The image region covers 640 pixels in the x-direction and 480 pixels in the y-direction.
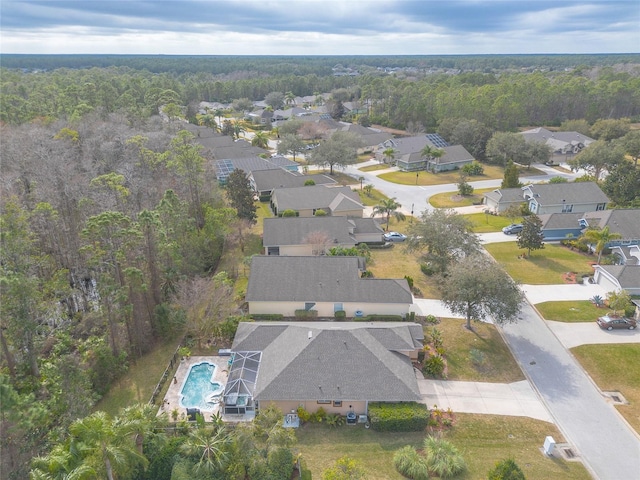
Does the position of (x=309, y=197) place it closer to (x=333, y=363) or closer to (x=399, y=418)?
(x=333, y=363)

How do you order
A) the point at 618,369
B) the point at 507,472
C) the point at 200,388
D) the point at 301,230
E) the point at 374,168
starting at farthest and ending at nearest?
1. the point at 374,168
2. the point at 301,230
3. the point at 618,369
4. the point at 200,388
5. the point at 507,472

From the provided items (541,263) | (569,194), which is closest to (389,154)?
(569,194)

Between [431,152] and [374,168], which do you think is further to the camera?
[374,168]

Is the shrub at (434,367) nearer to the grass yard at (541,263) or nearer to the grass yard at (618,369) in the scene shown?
the grass yard at (618,369)

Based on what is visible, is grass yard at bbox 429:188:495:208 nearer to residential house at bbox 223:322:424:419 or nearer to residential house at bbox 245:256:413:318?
residential house at bbox 245:256:413:318

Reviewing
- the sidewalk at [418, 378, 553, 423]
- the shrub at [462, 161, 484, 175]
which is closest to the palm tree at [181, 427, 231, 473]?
the sidewalk at [418, 378, 553, 423]
